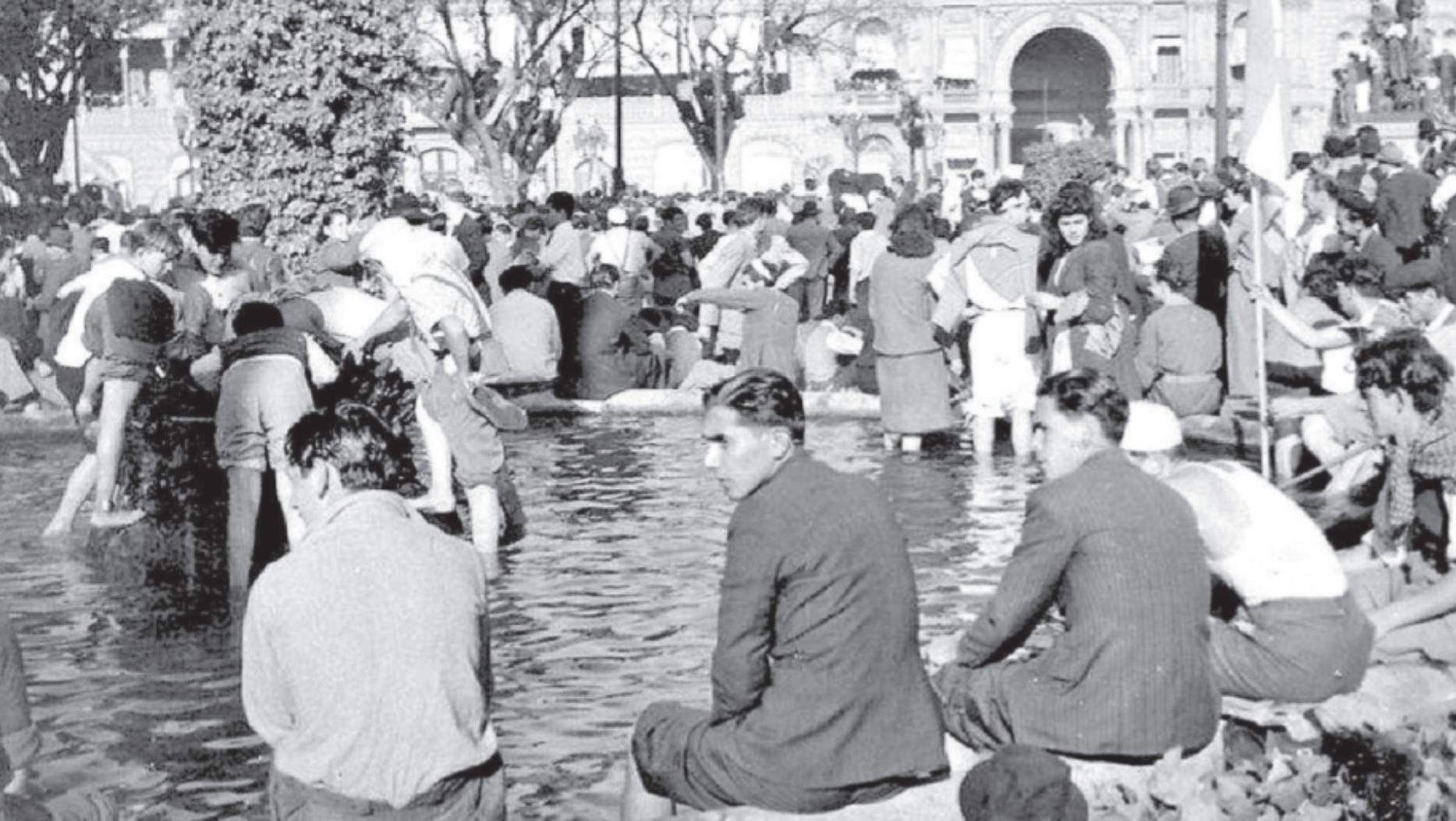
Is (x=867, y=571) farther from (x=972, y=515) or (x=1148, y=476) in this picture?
(x=972, y=515)

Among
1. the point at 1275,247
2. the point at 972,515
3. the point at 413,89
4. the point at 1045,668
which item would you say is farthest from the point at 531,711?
the point at 413,89

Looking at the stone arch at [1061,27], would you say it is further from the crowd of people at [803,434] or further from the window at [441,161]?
the crowd of people at [803,434]

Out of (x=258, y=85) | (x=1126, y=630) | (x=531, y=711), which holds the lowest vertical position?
(x=531, y=711)

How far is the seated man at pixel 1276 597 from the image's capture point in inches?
264

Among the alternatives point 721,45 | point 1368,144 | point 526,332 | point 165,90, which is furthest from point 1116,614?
point 165,90

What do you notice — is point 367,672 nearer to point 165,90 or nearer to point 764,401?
point 764,401

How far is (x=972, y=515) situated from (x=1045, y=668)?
6.43 meters

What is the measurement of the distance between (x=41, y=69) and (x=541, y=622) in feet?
131

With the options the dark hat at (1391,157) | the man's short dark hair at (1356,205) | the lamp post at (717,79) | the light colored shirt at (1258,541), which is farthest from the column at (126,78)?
the light colored shirt at (1258,541)

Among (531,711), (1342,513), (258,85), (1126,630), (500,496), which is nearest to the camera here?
(1126,630)

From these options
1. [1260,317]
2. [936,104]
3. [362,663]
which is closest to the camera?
[362,663]

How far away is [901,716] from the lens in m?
5.79

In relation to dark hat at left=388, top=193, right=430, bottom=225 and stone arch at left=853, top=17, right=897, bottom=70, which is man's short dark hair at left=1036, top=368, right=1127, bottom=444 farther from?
stone arch at left=853, top=17, right=897, bottom=70

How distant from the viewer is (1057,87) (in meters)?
79.8
